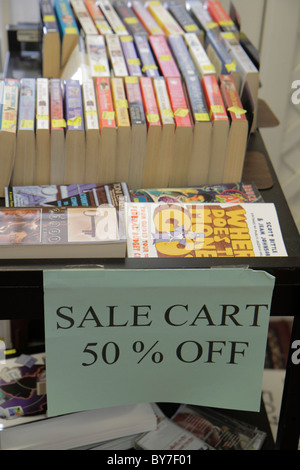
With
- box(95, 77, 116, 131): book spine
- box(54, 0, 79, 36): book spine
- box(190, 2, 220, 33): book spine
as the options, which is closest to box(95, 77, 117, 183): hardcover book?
box(95, 77, 116, 131): book spine

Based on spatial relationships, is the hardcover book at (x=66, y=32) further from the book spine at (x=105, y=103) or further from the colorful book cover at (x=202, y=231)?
the colorful book cover at (x=202, y=231)

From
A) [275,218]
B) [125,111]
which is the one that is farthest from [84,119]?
[275,218]

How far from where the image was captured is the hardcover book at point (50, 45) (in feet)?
3.96

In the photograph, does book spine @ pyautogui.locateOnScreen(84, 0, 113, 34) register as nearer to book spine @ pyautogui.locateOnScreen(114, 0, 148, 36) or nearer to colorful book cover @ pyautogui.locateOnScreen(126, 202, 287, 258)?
book spine @ pyautogui.locateOnScreen(114, 0, 148, 36)

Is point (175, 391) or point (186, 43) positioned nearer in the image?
point (175, 391)

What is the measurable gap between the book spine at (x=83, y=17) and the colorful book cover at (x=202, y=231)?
0.45 meters

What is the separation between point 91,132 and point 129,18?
0.42m

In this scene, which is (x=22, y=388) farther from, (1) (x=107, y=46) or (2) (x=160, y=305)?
(1) (x=107, y=46)

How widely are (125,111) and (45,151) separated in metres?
0.14

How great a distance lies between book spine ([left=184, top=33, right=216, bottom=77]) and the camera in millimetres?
1117

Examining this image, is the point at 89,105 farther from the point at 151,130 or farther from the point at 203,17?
the point at 203,17

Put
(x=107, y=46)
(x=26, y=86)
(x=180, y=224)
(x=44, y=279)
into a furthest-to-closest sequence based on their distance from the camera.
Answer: (x=107, y=46) → (x=26, y=86) → (x=180, y=224) → (x=44, y=279)

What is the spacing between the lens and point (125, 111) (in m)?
1.02

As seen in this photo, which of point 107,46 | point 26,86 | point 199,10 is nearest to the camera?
point 26,86
